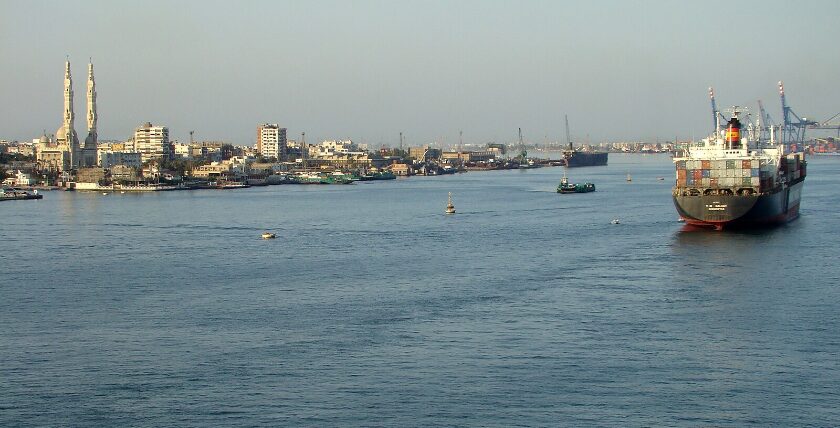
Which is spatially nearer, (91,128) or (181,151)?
(91,128)

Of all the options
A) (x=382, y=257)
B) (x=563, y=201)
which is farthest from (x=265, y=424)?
(x=563, y=201)

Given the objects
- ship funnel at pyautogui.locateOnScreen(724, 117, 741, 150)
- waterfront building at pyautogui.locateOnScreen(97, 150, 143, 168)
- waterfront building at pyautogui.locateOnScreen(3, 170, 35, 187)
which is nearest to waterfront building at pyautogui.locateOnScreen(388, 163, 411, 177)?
waterfront building at pyautogui.locateOnScreen(97, 150, 143, 168)

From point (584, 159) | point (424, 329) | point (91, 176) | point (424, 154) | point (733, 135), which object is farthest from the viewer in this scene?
point (424, 154)

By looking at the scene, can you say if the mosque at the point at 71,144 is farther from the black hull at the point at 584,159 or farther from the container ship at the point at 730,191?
the container ship at the point at 730,191

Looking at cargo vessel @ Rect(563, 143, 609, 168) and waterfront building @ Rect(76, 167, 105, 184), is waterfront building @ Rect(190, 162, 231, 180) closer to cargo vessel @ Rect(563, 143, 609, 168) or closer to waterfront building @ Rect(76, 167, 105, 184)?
waterfront building @ Rect(76, 167, 105, 184)

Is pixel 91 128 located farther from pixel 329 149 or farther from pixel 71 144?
pixel 329 149

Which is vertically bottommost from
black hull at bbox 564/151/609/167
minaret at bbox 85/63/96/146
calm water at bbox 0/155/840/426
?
calm water at bbox 0/155/840/426

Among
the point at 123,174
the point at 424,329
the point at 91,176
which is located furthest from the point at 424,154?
the point at 424,329
